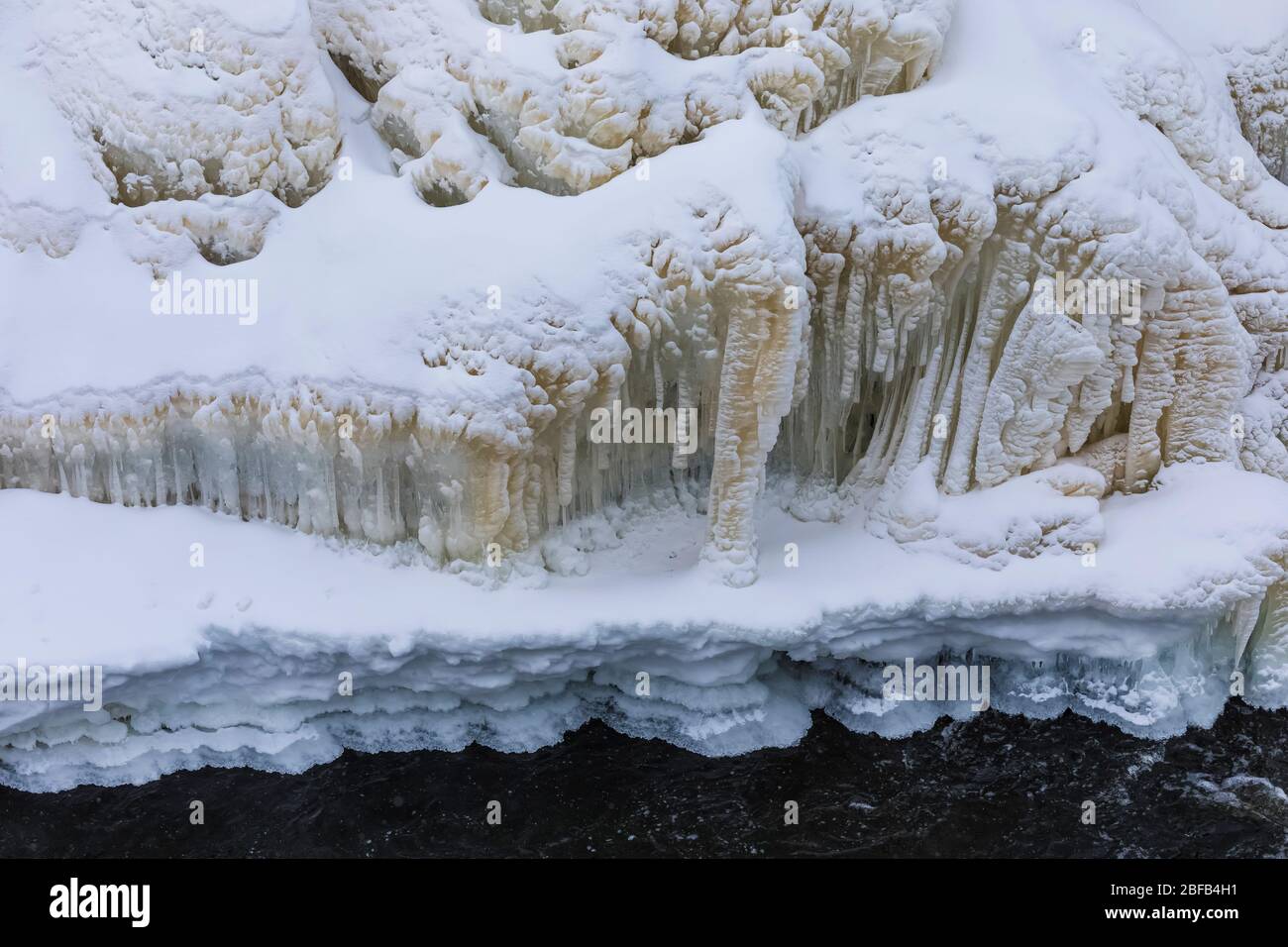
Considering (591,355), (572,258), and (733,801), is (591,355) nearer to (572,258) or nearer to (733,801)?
(572,258)

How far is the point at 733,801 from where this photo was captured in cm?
751

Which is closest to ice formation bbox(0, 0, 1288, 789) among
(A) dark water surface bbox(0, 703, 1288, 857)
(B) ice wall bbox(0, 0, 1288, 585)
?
(B) ice wall bbox(0, 0, 1288, 585)

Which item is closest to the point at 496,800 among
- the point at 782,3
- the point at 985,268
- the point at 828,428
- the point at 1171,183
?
→ the point at 828,428

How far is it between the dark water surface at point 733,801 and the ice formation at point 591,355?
0.20m

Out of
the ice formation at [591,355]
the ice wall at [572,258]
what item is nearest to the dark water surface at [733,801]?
the ice formation at [591,355]

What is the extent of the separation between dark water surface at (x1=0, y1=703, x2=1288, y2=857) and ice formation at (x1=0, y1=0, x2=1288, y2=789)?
0.66 feet

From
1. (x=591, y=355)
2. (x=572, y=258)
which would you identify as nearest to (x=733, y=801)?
(x=591, y=355)

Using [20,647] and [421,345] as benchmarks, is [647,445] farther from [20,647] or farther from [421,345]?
[20,647]

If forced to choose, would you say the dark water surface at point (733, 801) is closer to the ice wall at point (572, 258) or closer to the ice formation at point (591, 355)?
the ice formation at point (591, 355)

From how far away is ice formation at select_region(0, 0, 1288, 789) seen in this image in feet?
23.7

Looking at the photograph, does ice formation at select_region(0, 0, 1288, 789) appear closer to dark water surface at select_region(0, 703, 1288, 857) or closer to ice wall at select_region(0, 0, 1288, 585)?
ice wall at select_region(0, 0, 1288, 585)

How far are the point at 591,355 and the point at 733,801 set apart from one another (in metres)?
2.72

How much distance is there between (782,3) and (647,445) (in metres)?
2.79

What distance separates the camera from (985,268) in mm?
7895
